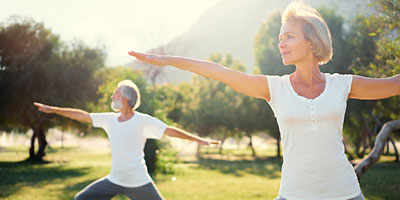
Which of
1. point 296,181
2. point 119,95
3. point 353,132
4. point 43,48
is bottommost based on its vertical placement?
point 353,132

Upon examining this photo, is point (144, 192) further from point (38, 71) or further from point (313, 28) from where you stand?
point (38, 71)

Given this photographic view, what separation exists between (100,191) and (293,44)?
3.81m

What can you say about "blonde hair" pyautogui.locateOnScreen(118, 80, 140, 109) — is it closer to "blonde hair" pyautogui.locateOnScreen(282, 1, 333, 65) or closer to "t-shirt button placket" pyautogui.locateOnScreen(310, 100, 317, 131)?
"blonde hair" pyautogui.locateOnScreen(282, 1, 333, 65)

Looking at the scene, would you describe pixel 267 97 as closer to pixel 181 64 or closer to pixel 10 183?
pixel 181 64

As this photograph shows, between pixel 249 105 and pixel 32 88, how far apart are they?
2180 cm

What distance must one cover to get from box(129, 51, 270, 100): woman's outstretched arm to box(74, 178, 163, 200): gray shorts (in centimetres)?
304

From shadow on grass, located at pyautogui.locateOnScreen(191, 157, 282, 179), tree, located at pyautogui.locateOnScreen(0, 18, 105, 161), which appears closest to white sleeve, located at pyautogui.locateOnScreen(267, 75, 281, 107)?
shadow on grass, located at pyautogui.locateOnScreen(191, 157, 282, 179)

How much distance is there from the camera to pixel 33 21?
29.8m

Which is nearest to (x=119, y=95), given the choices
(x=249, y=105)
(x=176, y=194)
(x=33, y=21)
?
(x=176, y=194)

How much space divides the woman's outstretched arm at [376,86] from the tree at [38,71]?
1101 inches

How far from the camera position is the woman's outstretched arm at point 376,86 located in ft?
10.1

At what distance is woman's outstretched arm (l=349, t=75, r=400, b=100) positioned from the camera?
10.1 feet

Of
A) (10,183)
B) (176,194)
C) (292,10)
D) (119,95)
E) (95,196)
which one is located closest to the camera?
(292,10)

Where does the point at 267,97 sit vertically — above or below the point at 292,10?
below
